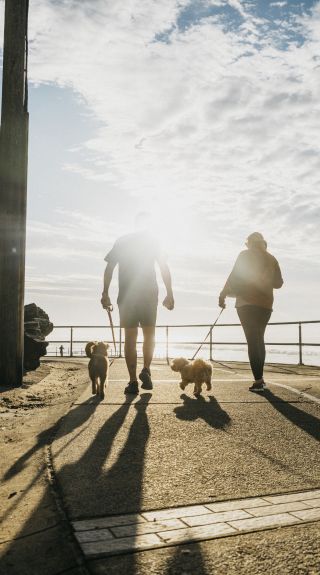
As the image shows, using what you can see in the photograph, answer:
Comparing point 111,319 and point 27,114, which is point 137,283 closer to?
point 111,319

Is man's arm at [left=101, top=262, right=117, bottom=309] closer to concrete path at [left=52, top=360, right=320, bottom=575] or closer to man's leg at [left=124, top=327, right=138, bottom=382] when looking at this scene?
man's leg at [left=124, top=327, right=138, bottom=382]

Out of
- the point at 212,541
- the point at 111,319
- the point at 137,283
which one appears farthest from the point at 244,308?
the point at 212,541

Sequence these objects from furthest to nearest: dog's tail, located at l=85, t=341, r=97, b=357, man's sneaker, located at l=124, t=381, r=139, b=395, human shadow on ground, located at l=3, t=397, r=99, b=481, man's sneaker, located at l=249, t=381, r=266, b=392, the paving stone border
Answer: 1. dog's tail, located at l=85, t=341, r=97, b=357
2. man's sneaker, located at l=249, t=381, r=266, b=392
3. man's sneaker, located at l=124, t=381, r=139, b=395
4. human shadow on ground, located at l=3, t=397, r=99, b=481
5. the paving stone border

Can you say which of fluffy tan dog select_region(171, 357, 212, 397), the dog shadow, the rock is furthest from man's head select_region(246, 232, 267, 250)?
the rock

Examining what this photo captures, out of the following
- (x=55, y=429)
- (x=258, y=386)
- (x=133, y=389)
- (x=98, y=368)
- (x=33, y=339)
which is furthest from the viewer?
(x=33, y=339)

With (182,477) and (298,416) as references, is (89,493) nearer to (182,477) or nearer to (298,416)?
(182,477)

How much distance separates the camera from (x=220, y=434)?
12.1ft

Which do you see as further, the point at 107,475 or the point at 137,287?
the point at 137,287

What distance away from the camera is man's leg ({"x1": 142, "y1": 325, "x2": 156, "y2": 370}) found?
595 centimetres

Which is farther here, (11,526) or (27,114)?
(27,114)

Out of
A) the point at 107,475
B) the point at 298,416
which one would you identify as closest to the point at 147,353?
the point at 298,416

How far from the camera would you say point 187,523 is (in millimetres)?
2043

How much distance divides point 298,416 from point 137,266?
2.57 metres

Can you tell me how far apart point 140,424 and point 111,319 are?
3.50m
